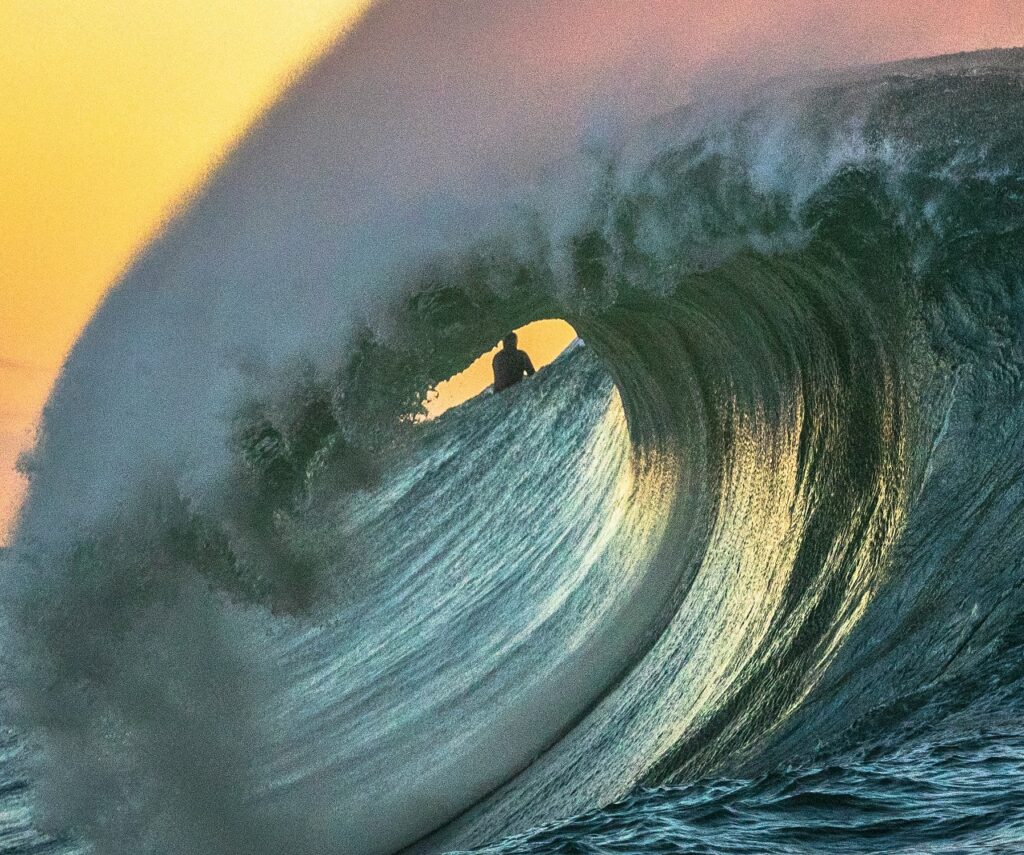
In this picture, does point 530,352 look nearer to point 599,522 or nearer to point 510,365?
point 510,365

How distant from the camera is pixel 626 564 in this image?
8961 millimetres

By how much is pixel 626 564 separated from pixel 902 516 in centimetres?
333

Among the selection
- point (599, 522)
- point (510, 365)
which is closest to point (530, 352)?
point (510, 365)

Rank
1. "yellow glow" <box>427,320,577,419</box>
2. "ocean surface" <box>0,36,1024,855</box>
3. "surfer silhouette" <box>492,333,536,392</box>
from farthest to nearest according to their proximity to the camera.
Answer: "surfer silhouette" <box>492,333,536,392</box>, "yellow glow" <box>427,320,577,419</box>, "ocean surface" <box>0,36,1024,855</box>

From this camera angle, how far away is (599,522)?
32.0 feet

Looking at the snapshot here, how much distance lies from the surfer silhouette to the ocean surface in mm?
1851

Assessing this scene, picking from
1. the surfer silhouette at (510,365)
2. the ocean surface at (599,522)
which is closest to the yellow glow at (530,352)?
the surfer silhouette at (510,365)

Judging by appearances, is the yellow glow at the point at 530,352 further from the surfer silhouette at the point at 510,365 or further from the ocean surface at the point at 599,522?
the ocean surface at the point at 599,522

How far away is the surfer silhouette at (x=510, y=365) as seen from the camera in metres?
11.5

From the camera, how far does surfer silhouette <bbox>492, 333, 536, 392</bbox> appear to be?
37.9 feet

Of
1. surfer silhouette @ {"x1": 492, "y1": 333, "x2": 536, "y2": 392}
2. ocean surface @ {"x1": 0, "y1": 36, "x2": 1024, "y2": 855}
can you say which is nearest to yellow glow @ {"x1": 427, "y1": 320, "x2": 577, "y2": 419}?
surfer silhouette @ {"x1": 492, "y1": 333, "x2": 536, "y2": 392}

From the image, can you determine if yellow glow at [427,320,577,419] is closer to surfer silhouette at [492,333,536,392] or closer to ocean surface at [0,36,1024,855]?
surfer silhouette at [492,333,536,392]

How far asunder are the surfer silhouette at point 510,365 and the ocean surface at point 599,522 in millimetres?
1851

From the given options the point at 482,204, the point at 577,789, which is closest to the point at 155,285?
the point at 482,204
